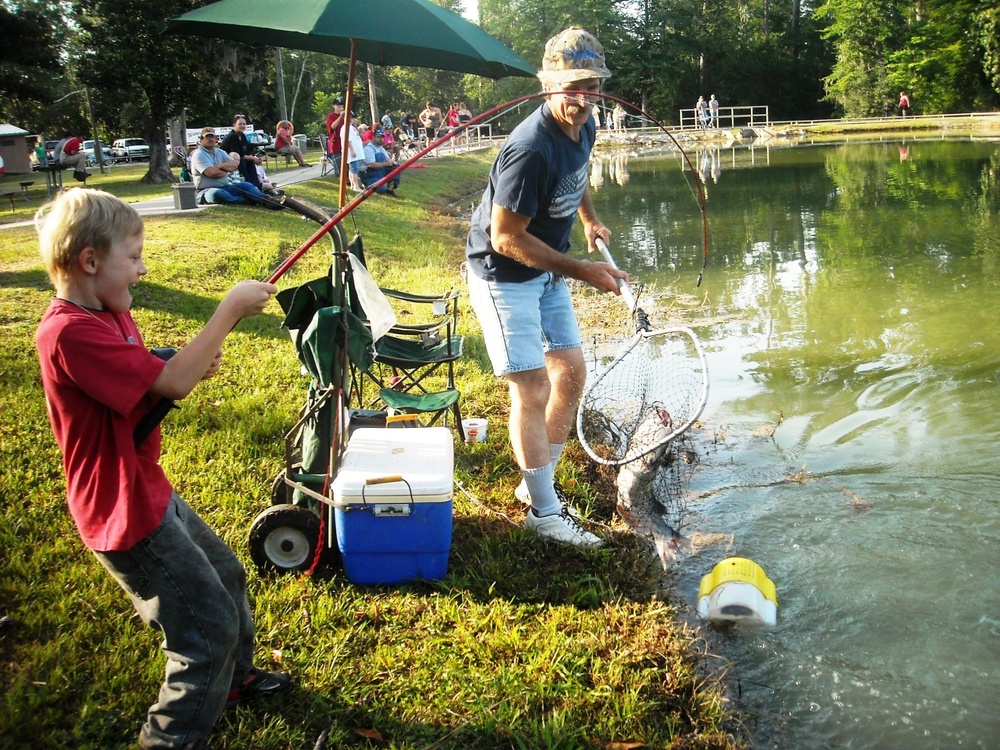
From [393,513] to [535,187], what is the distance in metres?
1.47

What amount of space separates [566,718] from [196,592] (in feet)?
4.25

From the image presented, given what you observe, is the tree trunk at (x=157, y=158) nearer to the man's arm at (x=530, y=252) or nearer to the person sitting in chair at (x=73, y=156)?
the person sitting in chair at (x=73, y=156)

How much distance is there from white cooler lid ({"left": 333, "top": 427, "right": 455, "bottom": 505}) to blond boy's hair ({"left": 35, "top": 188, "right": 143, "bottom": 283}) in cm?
154

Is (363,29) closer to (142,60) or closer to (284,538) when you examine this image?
(284,538)

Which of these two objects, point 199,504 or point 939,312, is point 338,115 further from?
point 199,504

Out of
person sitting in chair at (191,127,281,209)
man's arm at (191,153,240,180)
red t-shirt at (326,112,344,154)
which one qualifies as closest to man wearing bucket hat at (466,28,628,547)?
person sitting in chair at (191,127,281,209)

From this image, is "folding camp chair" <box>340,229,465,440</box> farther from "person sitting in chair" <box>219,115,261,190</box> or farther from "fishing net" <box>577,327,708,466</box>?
"person sitting in chair" <box>219,115,261,190</box>

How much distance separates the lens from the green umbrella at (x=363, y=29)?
3684 mm

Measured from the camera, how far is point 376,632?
3.38 m

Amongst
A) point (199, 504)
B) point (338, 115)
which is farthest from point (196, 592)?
point (338, 115)

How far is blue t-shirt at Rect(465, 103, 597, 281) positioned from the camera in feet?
12.0

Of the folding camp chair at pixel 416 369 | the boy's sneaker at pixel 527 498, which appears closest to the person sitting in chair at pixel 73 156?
the folding camp chair at pixel 416 369

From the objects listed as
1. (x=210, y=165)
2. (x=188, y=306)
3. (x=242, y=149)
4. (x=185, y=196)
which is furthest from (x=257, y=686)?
(x=242, y=149)

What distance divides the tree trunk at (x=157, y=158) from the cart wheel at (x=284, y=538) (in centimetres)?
2107
